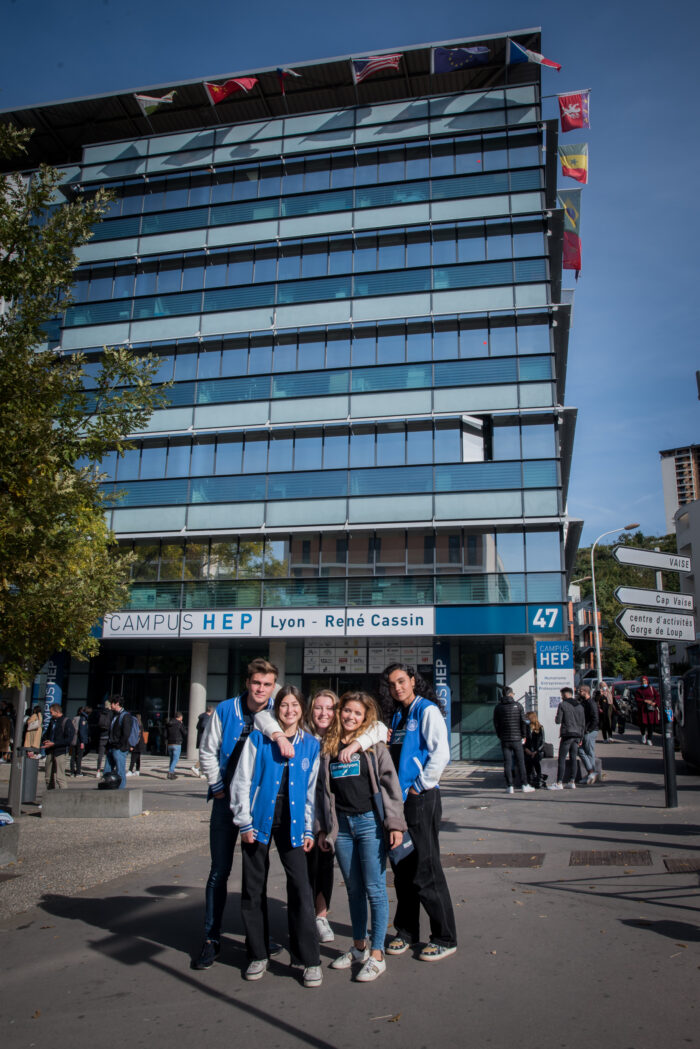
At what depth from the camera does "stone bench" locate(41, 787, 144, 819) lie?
42.9 feet

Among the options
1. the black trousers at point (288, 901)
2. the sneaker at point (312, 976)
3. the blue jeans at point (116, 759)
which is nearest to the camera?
the sneaker at point (312, 976)

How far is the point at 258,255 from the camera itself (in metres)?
31.2

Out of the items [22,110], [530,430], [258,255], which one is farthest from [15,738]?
[22,110]

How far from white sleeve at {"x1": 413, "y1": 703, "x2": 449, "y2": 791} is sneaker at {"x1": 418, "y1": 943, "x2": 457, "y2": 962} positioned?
38.7 inches

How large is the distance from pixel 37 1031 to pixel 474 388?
83.1 feet

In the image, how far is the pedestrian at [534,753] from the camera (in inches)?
614

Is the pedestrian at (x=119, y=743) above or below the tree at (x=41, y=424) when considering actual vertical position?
below

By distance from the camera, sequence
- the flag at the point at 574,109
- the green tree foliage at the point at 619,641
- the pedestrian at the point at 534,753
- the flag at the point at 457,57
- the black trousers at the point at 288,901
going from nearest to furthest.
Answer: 1. the black trousers at the point at 288,901
2. the pedestrian at the point at 534,753
3. the flag at the point at 457,57
4. the flag at the point at 574,109
5. the green tree foliage at the point at 619,641

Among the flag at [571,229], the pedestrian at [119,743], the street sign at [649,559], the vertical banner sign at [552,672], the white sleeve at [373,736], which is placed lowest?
the pedestrian at [119,743]

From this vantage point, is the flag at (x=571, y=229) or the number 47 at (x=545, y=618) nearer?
the number 47 at (x=545, y=618)

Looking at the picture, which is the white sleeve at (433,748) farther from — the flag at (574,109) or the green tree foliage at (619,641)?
the green tree foliage at (619,641)

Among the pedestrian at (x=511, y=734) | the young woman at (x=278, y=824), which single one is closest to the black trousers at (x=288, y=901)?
the young woman at (x=278, y=824)

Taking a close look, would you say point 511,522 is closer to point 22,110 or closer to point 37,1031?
point 37,1031

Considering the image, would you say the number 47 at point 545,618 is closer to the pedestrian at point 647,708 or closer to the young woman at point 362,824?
the pedestrian at point 647,708
